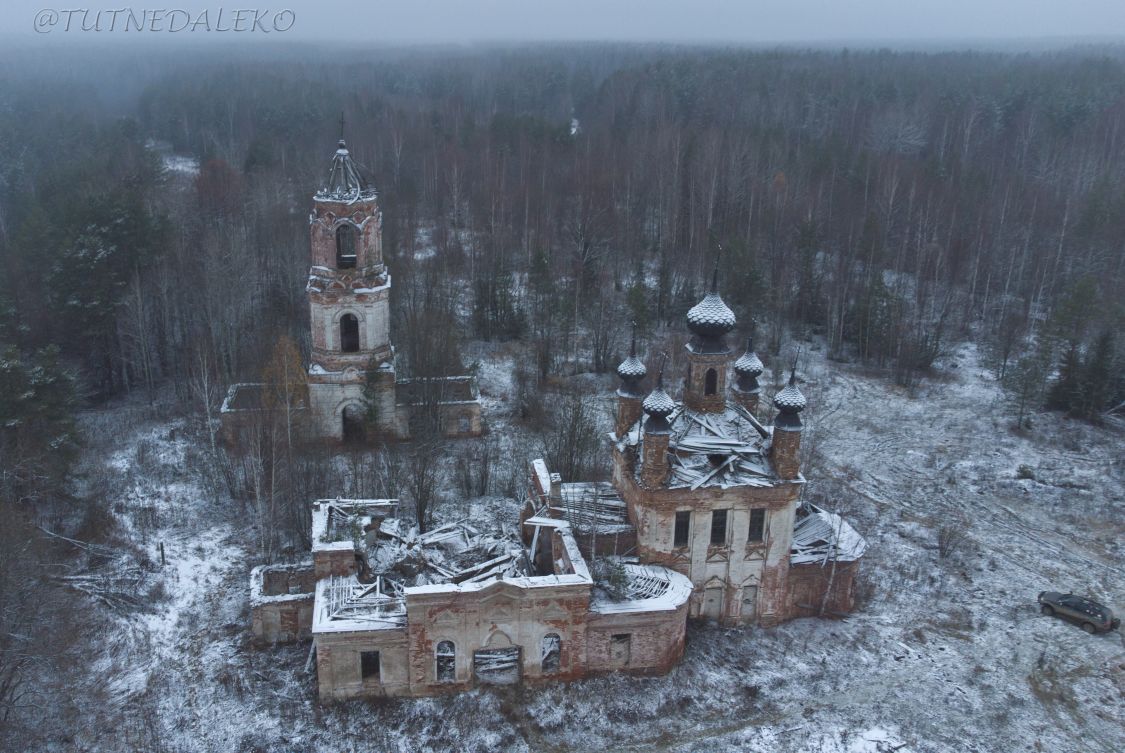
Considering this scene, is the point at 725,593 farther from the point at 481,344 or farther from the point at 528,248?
the point at 528,248

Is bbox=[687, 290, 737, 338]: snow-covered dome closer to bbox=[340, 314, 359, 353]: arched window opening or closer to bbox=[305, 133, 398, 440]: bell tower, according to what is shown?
bbox=[305, 133, 398, 440]: bell tower

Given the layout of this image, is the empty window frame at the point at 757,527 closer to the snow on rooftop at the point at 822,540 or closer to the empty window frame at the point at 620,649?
the snow on rooftop at the point at 822,540

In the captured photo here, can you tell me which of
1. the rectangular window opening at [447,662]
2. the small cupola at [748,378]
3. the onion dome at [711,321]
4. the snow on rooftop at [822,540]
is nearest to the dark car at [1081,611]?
the snow on rooftop at [822,540]

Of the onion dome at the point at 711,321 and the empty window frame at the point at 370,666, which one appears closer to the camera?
the empty window frame at the point at 370,666

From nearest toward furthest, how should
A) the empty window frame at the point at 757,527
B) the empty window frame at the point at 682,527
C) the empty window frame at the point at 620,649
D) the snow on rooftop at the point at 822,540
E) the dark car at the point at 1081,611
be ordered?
the empty window frame at the point at 620,649
the empty window frame at the point at 682,527
the empty window frame at the point at 757,527
the snow on rooftop at the point at 822,540
the dark car at the point at 1081,611

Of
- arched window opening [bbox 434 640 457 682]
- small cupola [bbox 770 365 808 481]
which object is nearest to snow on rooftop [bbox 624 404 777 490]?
small cupola [bbox 770 365 808 481]

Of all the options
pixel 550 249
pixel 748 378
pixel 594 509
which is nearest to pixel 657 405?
pixel 594 509

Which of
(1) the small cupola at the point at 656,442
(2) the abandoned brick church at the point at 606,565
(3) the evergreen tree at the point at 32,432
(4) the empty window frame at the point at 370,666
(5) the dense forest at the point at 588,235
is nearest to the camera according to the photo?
(2) the abandoned brick church at the point at 606,565
